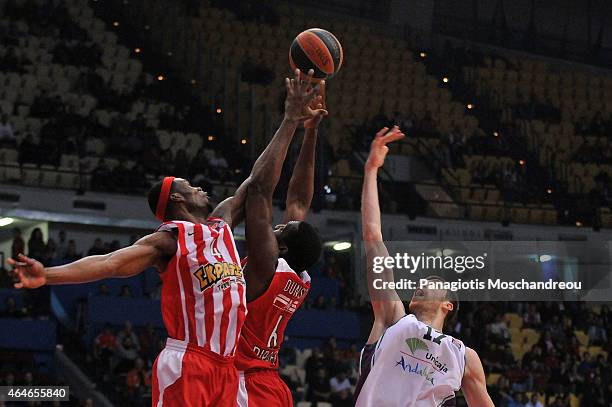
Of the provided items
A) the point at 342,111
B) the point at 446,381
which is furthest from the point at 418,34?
the point at 446,381

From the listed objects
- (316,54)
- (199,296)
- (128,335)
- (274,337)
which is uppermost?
(316,54)

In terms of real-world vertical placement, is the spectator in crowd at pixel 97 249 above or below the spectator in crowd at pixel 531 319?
above

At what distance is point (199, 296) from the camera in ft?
16.0

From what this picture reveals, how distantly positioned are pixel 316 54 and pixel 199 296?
1712 mm

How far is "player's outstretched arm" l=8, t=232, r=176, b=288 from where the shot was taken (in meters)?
4.18

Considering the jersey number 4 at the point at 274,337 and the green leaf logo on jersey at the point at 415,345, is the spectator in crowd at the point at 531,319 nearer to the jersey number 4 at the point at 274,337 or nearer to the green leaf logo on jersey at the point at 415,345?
the green leaf logo on jersey at the point at 415,345

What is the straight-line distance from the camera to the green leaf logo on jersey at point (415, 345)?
551cm

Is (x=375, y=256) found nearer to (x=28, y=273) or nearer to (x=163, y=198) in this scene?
(x=163, y=198)

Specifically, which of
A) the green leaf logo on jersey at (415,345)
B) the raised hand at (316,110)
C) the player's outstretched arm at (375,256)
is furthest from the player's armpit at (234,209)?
the green leaf logo on jersey at (415,345)

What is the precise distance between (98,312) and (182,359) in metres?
12.2

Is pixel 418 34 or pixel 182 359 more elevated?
pixel 418 34

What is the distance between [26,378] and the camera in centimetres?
1447

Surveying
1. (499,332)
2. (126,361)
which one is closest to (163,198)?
(126,361)

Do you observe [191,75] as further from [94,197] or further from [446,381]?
[446,381]
